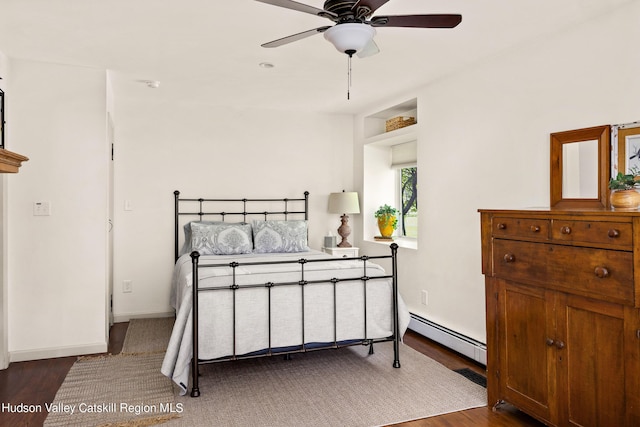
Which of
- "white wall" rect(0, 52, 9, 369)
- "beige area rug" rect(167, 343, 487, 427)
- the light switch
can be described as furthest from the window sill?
"white wall" rect(0, 52, 9, 369)

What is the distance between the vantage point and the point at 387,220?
5.28m

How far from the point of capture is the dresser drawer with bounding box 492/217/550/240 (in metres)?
2.35

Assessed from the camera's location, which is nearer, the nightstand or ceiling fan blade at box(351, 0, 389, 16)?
ceiling fan blade at box(351, 0, 389, 16)

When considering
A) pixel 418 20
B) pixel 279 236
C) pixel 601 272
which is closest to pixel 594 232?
pixel 601 272

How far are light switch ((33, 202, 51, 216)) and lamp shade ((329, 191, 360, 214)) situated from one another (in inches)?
115

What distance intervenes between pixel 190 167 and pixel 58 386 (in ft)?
8.64

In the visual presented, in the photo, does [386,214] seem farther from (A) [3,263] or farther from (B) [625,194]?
(A) [3,263]

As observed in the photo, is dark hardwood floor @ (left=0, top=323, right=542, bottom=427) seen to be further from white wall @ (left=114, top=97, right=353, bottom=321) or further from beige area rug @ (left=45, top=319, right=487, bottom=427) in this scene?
white wall @ (left=114, top=97, right=353, bottom=321)

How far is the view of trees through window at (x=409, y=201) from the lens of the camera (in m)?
5.27

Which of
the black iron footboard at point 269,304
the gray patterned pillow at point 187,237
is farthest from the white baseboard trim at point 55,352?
the gray patterned pillow at point 187,237

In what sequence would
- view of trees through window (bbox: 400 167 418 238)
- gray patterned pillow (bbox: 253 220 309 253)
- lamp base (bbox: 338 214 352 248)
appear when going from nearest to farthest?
gray patterned pillow (bbox: 253 220 309 253) < view of trees through window (bbox: 400 167 418 238) < lamp base (bbox: 338 214 352 248)

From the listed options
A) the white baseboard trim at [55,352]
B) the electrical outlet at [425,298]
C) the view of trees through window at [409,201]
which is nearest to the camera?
the white baseboard trim at [55,352]

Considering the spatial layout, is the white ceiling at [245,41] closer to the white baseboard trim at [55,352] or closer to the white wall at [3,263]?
the white wall at [3,263]

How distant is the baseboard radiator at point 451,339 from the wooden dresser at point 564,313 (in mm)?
781
